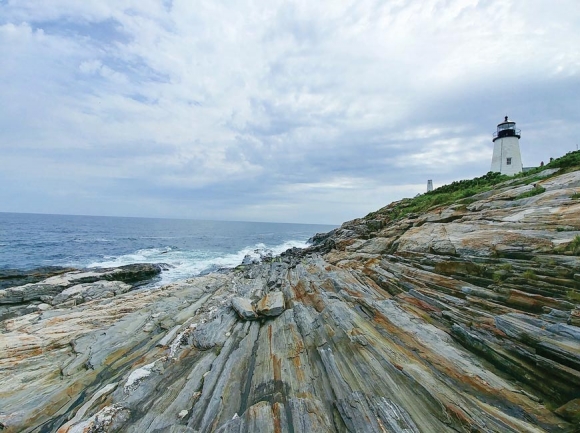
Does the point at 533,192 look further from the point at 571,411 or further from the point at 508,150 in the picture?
the point at 508,150

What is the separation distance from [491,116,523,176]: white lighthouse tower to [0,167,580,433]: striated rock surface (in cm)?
2291

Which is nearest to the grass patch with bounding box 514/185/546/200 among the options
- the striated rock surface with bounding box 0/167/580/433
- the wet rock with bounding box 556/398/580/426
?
the striated rock surface with bounding box 0/167/580/433

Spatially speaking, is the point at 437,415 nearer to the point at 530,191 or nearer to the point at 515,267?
the point at 515,267

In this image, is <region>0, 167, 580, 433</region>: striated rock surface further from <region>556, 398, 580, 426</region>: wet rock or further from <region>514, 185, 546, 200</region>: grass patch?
<region>514, 185, 546, 200</region>: grass patch

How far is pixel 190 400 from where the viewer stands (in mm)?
7891

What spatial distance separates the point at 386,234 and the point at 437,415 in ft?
56.6

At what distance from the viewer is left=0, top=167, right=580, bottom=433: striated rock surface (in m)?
5.88

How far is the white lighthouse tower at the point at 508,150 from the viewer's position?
32.2 metres

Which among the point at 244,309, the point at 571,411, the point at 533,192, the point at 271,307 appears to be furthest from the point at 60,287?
the point at 533,192

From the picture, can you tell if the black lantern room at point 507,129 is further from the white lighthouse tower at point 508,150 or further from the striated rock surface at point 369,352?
the striated rock surface at point 369,352

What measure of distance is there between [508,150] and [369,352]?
124 feet

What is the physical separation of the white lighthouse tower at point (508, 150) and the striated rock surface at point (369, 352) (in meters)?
22.9

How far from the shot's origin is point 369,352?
787 cm

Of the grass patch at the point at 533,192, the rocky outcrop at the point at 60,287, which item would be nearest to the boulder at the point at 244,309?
the rocky outcrop at the point at 60,287
